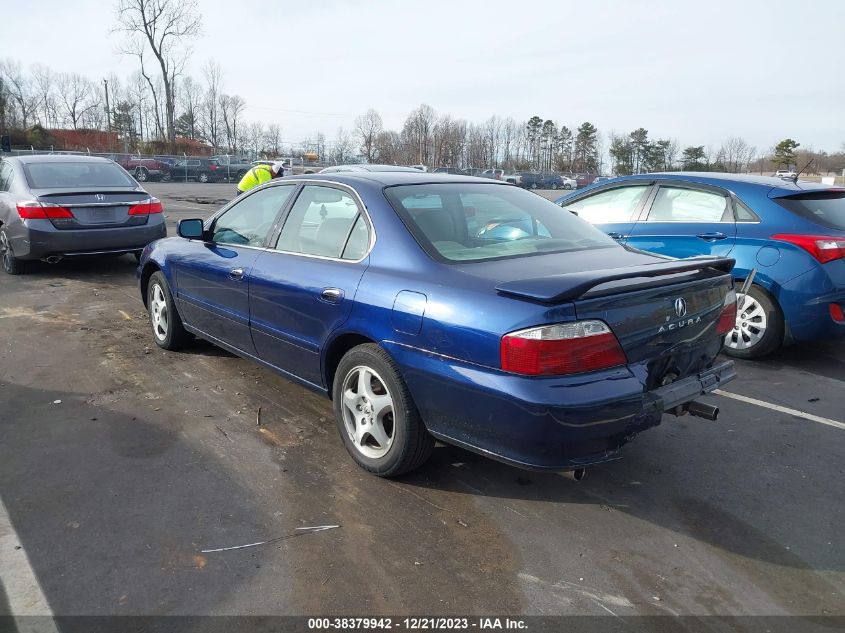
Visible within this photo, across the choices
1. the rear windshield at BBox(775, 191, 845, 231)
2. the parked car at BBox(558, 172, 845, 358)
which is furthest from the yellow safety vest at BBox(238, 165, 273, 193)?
the rear windshield at BBox(775, 191, 845, 231)

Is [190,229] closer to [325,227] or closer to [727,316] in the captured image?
[325,227]

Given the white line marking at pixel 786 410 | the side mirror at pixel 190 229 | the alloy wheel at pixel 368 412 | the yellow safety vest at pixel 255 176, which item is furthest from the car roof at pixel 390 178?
the yellow safety vest at pixel 255 176

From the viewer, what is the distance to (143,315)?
6.71 m

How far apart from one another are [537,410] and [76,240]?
7.29 meters

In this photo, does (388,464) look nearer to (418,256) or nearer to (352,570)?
(352,570)

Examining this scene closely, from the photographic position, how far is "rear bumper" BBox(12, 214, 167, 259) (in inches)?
309

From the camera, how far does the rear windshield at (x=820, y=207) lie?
209 inches

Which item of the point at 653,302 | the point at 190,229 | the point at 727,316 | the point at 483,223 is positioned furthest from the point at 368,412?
the point at 190,229

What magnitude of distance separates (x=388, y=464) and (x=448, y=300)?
96 centimetres

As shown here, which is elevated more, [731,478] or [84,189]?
[84,189]

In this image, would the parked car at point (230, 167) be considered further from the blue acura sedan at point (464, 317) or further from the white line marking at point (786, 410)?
the white line marking at point (786, 410)

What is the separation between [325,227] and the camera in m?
3.82

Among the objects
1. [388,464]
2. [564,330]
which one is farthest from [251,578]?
[564,330]

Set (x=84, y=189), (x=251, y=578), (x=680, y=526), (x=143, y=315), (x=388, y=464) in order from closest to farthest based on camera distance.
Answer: (x=251, y=578)
(x=680, y=526)
(x=388, y=464)
(x=143, y=315)
(x=84, y=189)
